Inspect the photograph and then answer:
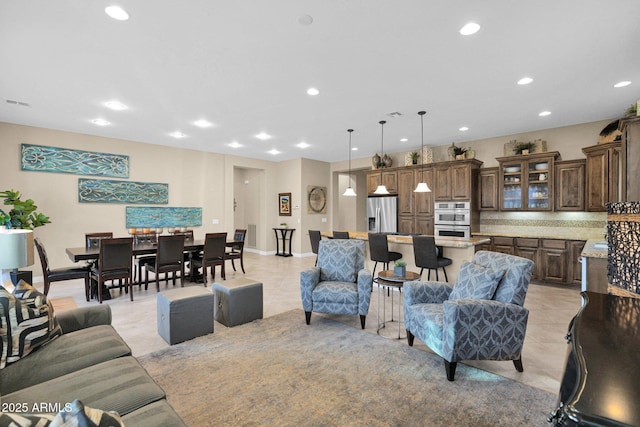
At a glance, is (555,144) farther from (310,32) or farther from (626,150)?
(310,32)

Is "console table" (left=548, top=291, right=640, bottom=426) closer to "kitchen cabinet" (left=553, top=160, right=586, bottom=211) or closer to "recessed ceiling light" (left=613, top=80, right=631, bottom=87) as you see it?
"recessed ceiling light" (left=613, top=80, right=631, bottom=87)

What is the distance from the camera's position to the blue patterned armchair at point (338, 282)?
3.34 metres

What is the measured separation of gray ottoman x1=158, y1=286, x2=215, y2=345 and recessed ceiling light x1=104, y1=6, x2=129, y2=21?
2490 mm

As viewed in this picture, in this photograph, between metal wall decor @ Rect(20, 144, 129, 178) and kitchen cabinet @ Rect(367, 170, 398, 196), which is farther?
kitchen cabinet @ Rect(367, 170, 398, 196)

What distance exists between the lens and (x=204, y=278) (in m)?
5.27

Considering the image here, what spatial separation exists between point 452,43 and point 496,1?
22.5 inches

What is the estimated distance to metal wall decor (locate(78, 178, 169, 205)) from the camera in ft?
20.2

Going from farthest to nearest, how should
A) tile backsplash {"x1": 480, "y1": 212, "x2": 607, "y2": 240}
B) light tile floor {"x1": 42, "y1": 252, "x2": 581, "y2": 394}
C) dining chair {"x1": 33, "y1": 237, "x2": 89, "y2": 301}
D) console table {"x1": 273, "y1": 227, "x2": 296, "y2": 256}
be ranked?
console table {"x1": 273, "y1": 227, "x2": 296, "y2": 256} → tile backsplash {"x1": 480, "y1": 212, "x2": 607, "y2": 240} → dining chair {"x1": 33, "y1": 237, "x2": 89, "y2": 301} → light tile floor {"x1": 42, "y1": 252, "x2": 581, "y2": 394}

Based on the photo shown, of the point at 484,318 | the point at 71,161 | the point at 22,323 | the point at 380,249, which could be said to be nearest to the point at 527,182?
the point at 380,249

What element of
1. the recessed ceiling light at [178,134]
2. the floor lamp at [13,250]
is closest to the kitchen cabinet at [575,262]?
the floor lamp at [13,250]

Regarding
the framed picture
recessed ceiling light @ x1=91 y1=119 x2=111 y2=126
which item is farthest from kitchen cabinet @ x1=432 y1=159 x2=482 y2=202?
recessed ceiling light @ x1=91 y1=119 x2=111 y2=126

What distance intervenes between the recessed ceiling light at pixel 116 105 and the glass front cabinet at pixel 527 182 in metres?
6.64

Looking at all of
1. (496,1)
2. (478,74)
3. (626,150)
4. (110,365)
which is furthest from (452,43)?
(110,365)

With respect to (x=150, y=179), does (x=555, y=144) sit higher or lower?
higher
